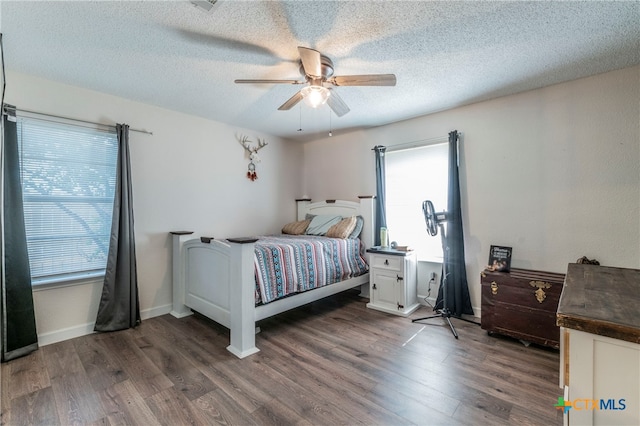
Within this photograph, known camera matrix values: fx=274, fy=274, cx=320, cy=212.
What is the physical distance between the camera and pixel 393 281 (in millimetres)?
3268

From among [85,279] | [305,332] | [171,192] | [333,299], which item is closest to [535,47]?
[305,332]

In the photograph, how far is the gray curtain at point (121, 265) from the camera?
2738mm

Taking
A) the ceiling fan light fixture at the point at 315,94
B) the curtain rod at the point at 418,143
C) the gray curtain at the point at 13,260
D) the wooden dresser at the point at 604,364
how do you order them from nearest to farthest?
1. the wooden dresser at the point at 604,364
2. the ceiling fan light fixture at the point at 315,94
3. the gray curtain at the point at 13,260
4. the curtain rod at the point at 418,143

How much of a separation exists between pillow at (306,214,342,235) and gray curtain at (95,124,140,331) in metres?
2.23

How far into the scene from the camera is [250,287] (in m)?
2.36

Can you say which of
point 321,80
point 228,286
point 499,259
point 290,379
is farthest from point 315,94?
point 499,259

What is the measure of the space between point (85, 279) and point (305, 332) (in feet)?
7.32

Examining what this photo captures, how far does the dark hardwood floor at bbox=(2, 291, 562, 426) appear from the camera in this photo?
1.63m

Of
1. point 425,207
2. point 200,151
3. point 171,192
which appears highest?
point 200,151

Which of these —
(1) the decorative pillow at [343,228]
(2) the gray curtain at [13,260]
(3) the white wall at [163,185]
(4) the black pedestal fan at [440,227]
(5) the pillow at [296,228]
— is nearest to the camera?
(2) the gray curtain at [13,260]

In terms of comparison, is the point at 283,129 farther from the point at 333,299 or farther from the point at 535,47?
the point at 535,47

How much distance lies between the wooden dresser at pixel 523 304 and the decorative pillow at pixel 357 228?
160cm

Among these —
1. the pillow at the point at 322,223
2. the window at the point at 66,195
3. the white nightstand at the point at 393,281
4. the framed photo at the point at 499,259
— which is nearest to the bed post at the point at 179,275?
the window at the point at 66,195

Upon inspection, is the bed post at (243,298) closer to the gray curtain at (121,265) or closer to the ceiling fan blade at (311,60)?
the gray curtain at (121,265)
